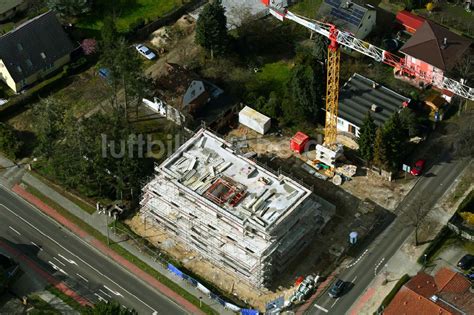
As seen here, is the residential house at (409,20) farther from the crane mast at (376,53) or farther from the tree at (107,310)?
the tree at (107,310)

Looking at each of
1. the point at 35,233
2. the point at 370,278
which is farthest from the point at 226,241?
the point at 35,233

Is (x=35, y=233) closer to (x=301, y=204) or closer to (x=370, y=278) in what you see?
(x=301, y=204)

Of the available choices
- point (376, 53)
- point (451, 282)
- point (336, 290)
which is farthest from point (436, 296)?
point (376, 53)

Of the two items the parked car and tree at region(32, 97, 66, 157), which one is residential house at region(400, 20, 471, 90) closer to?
the parked car

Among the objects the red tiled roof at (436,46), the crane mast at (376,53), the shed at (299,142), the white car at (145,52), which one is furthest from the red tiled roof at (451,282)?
the white car at (145,52)

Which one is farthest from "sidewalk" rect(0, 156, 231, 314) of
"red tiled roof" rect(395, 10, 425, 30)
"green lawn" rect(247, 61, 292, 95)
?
"red tiled roof" rect(395, 10, 425, 30)
